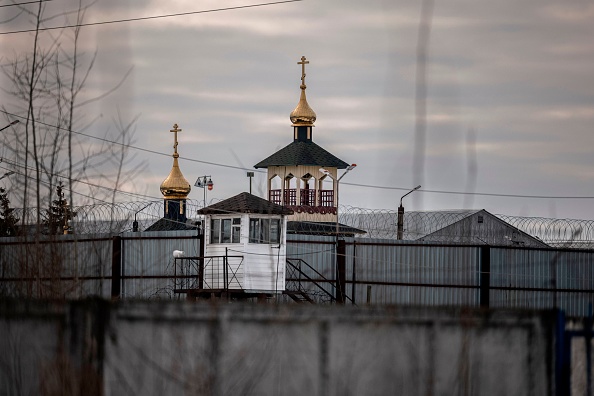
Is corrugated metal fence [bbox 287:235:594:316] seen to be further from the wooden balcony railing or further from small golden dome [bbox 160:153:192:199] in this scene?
small golden dome [bbox 160:153:192:199]

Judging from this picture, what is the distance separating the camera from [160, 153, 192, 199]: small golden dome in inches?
1886

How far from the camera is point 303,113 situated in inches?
1715

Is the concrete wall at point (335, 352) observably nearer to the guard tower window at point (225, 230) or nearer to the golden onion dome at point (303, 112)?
the guard tower window at point (225, 230)

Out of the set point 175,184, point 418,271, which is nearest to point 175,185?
point 175,184

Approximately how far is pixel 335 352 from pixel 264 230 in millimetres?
18133

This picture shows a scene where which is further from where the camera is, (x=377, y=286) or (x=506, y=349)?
(x=377, y=286)

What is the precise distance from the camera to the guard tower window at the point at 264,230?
2495 centimetres

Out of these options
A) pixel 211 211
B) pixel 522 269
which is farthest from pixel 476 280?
pixel 211 211

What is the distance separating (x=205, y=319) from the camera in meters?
7.06

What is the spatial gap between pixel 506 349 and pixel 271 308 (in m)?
1.71

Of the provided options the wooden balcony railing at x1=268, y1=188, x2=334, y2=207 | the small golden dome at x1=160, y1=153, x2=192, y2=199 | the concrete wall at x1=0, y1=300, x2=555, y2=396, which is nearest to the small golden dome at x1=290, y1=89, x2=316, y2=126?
the wooden balcony railing at x1=268, y1=188, x2=334, y2=207

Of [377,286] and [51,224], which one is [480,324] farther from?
[377,286]

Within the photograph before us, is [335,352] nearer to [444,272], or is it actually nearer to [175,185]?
[444,272]

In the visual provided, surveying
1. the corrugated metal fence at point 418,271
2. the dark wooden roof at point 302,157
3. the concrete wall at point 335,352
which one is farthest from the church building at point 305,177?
the concrete wall at point 335,352
